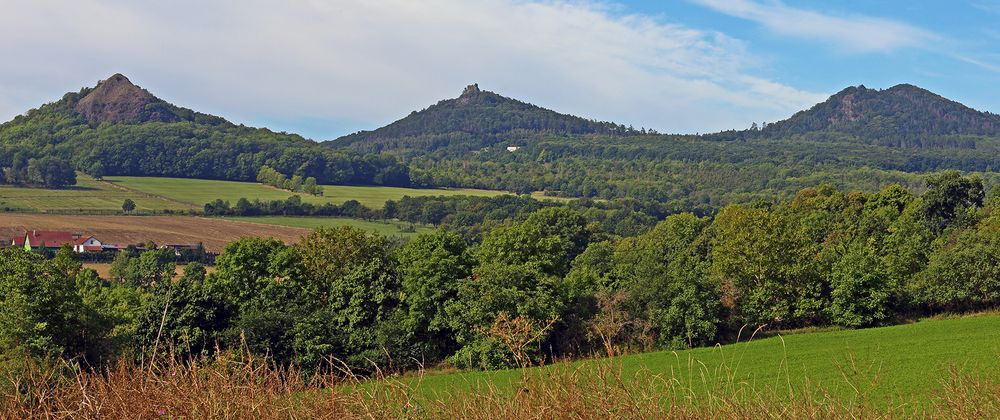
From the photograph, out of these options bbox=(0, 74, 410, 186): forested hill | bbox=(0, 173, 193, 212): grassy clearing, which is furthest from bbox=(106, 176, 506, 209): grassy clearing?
bbox=(0, 74, 410, 186): forested hill

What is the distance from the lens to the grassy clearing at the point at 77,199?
120 m

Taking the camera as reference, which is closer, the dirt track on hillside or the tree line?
the tree line

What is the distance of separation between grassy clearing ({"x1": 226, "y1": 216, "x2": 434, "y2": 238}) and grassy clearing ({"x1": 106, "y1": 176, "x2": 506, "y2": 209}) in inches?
515

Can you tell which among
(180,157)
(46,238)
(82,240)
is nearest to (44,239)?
(46,238)

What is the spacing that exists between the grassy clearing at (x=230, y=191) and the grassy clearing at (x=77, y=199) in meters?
4.53

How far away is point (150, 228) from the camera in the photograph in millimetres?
104625

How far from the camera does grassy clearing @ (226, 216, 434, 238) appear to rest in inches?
4786

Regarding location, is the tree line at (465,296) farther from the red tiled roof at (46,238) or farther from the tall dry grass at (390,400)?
the red tiled roof at (46,238)

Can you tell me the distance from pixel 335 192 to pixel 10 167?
173 ft

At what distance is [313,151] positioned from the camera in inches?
7746

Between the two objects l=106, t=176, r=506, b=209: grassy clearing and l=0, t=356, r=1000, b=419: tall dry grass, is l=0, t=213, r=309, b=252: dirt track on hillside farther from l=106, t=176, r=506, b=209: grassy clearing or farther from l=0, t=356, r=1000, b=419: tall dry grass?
l=0, t=356, r=1000, b=419: tall dry grass

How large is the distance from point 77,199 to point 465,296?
335 ft

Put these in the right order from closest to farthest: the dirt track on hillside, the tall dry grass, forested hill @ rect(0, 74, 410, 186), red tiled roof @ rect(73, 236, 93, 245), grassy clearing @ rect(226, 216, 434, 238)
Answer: the tall dry grass
red tiled roof @ rect(73, 236, 93, 245)
the dirt track on hillside
grassy clearing @ rect(226, 216, 434, 238)
forested hill @ rect(0, 74, 410, 186)

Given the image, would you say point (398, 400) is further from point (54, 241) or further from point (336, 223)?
point (336, 223)
